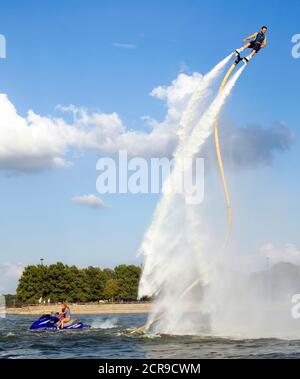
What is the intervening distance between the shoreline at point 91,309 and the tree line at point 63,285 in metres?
14.0

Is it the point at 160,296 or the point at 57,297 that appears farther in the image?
the point at 57,297

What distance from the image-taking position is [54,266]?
6841 inches

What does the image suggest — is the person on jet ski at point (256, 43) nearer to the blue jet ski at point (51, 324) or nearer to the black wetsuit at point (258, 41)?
the black wetsuit at point (258, 41)

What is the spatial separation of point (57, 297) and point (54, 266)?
9707 millimetres

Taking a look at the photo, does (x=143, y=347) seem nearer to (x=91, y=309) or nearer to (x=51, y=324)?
(x=51, y=324)

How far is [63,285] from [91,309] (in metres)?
21.5

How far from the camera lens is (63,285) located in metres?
170

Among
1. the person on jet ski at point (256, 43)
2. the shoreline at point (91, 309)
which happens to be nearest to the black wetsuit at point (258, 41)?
the person on jet ski at point (256, 43)

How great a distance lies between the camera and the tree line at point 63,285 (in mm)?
170250

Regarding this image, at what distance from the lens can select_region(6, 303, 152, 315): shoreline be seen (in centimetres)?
14788

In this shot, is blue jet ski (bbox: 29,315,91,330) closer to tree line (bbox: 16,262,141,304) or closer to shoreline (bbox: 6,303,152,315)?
shoreline (bbox: 6,303,152,315)

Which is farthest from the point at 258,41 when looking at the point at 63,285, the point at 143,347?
the point at 63,285
